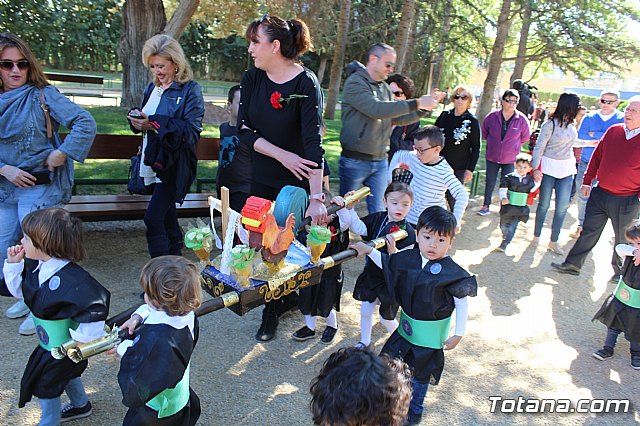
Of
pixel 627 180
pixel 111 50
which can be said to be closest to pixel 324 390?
pixel 627 180

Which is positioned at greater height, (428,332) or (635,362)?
(428,332)

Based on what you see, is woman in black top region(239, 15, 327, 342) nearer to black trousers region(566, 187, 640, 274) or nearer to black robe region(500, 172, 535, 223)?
black trousers region(566, 187, 640, 274)

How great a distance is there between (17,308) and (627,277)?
4.47m

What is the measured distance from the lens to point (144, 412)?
2166mm

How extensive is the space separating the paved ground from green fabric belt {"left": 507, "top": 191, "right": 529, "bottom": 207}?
1.07 m

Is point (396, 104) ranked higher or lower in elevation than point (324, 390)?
higher

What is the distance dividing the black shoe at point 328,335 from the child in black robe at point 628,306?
2.00 m

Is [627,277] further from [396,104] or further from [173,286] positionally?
[173,286]

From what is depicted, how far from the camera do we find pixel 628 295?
3.81 meters

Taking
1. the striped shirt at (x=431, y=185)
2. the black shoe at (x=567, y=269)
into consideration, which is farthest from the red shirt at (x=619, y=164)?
the striped shirt at (x=431, y=185)

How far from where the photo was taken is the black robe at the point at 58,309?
2334mm

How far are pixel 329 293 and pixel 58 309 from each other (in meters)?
1.80

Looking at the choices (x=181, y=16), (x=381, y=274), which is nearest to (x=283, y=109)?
(x=381, y=274)

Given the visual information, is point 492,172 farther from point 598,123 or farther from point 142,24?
point 142,24
